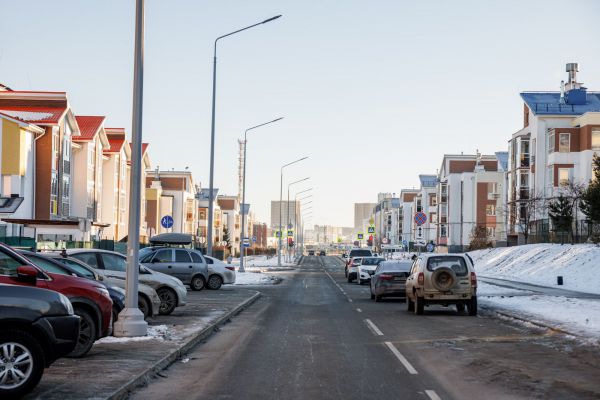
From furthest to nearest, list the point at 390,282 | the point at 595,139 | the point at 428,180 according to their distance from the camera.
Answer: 1. the point at 428,180
2. the point at 595,139
3. the point at 390,282

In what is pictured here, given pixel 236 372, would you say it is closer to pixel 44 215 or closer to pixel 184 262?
pixel 184 262

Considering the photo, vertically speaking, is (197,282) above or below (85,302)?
below

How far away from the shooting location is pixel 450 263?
23.1 m

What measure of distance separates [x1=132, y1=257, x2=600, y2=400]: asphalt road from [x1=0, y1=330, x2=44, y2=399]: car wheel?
4.20ft

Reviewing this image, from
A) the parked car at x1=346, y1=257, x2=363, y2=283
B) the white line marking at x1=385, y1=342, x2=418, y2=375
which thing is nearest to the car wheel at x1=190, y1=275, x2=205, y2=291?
the parked car at x1=346, y1=257, x2=363, y2=283

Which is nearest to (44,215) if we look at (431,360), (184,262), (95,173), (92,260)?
(95,173)

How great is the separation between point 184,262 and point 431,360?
22.7m

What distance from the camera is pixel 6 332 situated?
29.2 ft

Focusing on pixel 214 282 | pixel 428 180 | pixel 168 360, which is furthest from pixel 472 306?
pixel 428 180

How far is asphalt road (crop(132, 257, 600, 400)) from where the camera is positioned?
33.4 feet

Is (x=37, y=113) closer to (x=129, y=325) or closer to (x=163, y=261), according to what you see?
(x=163, y=261)

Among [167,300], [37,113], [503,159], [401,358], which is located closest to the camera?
[401,358]

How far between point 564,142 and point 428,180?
8791 cm

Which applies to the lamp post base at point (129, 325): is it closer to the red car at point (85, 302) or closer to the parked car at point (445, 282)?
the red car at point (85, 302)
